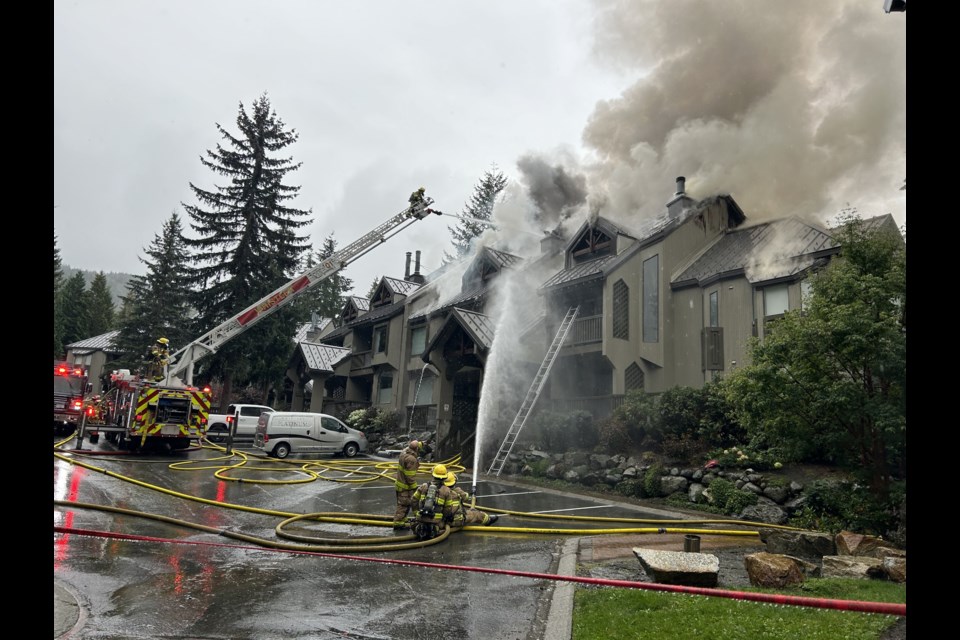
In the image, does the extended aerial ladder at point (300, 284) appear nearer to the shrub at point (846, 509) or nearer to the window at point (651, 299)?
the window at point (651, 299)

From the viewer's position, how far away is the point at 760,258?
1798 cm

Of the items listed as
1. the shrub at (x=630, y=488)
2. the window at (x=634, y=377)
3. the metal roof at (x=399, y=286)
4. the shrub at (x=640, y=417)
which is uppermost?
the metal roof at (x=399, y=286)

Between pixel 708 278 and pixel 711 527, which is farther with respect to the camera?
pixel 708 278

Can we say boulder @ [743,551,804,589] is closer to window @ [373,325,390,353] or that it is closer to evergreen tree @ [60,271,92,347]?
window @ [373,325,390,353]

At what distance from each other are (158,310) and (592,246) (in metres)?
35.5

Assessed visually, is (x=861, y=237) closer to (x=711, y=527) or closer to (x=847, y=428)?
(x=847, y=428)

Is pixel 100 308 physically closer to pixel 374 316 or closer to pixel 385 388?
pixel 374 316

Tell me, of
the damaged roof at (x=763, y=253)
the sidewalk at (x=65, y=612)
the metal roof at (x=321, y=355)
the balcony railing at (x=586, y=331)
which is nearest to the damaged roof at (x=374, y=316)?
the metal roof at (x=321, y=355)

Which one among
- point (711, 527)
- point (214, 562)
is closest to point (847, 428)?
point (711, 527)

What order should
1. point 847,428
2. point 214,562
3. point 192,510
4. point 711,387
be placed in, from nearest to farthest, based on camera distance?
1. point 214,562
2. point 847,428
3. point 192,510
4. point 711,387

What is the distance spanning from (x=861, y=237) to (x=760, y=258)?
26.2 feet

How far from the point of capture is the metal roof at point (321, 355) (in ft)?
118

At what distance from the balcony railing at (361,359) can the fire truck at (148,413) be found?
1412 centimetres
